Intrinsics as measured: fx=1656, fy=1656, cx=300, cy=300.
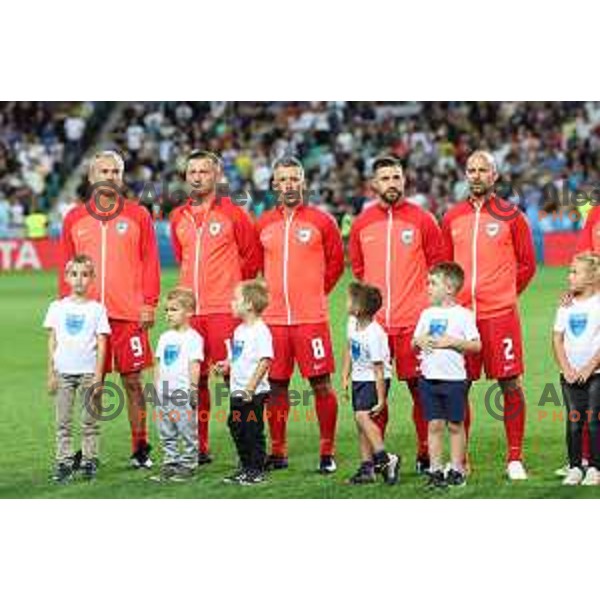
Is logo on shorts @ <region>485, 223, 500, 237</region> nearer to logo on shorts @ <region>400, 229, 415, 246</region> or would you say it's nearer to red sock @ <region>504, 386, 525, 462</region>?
logo on shorts @ <region>400, 229, 415, 246</region>

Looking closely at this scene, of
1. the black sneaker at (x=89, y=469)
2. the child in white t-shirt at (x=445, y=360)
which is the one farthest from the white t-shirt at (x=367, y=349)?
the black sneaker at (x=89, y=469)

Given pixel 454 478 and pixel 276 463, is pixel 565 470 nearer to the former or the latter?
pixel 454 478

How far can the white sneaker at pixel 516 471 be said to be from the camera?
9.95m

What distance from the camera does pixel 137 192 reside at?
3070cm

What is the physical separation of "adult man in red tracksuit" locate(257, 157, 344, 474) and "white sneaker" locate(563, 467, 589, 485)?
4.86 ft

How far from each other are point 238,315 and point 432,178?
20612 millimetres

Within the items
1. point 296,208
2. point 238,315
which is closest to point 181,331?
point 238,315

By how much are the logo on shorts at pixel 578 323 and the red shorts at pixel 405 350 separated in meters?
0.95

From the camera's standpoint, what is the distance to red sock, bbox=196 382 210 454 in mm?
10641

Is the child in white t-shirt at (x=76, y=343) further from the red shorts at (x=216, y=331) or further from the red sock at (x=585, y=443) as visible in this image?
the red sock at (x=585, y=443)

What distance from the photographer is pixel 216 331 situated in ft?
34.2

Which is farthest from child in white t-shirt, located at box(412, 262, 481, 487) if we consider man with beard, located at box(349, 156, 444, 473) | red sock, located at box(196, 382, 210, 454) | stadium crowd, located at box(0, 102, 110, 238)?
stadium crowd, located at box(0, 102, 110, 238)

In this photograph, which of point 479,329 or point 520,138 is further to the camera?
point 520,138

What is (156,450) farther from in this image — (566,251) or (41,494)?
(566,251)
